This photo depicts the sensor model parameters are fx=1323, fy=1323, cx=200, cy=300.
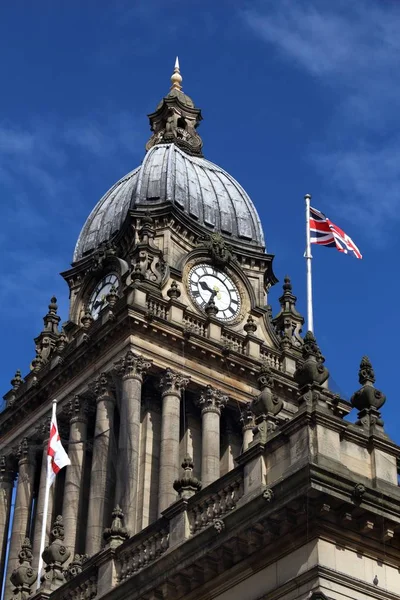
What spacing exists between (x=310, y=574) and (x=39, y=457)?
33.4m

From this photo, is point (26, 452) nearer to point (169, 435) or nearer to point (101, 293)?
point (101, 293)

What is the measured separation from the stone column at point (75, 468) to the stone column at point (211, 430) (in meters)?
5.03

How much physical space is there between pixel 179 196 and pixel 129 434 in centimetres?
1499

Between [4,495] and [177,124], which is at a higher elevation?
[177,124]

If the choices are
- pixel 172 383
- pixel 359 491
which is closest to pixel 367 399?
pixel 359 491

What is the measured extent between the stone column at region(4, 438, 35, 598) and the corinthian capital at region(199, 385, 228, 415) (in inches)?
343

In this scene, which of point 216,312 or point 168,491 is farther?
point 216,312

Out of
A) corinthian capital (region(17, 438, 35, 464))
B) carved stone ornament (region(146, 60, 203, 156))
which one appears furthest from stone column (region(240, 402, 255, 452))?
carved stone ornament (region(146, 60, 203, 156))

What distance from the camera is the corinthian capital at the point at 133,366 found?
52094mm

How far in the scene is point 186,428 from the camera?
54.1 meters

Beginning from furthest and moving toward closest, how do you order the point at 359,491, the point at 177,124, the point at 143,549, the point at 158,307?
the point at 177,124 → the point at 158,307 → the point at 143,549 → the point at 359,491

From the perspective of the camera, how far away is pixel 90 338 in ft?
180

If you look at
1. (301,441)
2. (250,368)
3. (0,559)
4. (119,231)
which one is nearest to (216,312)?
(250,368)

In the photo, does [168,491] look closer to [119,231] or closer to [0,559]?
[0,559]
